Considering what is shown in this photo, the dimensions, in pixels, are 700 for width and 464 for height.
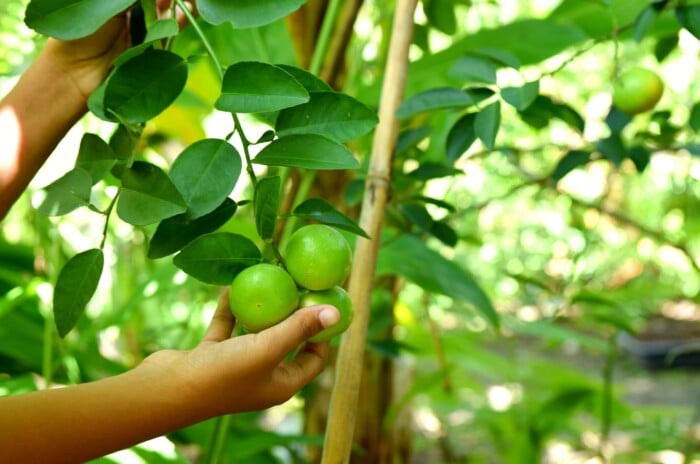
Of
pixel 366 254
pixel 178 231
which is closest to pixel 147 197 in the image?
pixel 178 231

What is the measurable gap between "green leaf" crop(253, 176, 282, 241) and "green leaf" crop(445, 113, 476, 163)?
202mm

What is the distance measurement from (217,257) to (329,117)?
95 millimetres

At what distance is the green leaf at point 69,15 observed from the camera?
0.43m

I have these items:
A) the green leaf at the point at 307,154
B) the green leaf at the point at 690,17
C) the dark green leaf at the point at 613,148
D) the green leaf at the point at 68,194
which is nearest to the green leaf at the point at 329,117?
the green leaf at the point at 307,154

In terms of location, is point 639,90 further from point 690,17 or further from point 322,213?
point 322,213

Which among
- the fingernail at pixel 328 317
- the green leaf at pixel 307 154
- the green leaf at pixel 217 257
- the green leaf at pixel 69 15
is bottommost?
the fingernail at pixel 328 317

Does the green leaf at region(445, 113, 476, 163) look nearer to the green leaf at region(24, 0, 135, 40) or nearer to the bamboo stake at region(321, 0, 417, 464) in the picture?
the bamboo stake at region(321, 0, 417, 464)

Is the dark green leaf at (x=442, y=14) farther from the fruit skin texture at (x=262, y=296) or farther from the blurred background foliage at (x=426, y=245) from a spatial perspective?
the fruit skin texture at (x=262, y=296)

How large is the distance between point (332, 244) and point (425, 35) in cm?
49

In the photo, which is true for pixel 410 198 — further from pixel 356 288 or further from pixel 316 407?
pixel 316 407

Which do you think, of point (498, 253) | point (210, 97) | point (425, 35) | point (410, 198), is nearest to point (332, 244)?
point (410, 198)

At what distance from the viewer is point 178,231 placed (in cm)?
43

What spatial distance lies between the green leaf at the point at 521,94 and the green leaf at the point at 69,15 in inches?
9.7

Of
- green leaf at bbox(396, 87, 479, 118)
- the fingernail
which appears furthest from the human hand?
green leaf at bbox(396, 87, 479, 118)
